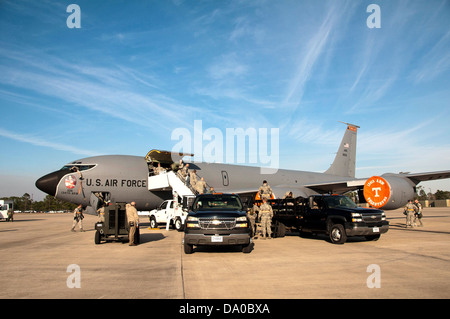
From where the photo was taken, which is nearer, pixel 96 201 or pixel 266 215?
pixel 266 215

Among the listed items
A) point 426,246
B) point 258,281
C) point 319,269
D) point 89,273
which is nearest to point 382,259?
point 319,269

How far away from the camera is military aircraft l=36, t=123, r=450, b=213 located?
19.5m

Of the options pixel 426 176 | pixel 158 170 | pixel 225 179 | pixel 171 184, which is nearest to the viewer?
pixel 426 176

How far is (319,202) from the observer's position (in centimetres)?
1492

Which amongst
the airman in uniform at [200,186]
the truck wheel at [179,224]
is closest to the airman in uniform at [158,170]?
the airman in uniform at [200,186]

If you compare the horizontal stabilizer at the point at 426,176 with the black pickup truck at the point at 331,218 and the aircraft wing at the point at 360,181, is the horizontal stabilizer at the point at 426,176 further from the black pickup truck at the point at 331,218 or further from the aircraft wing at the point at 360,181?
the black pickup truck at the point at 331,218

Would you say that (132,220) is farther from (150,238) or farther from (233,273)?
(233,273)

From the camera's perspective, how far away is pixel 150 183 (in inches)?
934

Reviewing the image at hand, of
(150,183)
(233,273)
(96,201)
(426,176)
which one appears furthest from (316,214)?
(96,201)

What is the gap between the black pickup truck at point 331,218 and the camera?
13117 millimetres

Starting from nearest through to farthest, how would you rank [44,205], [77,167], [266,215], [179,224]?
[266,215], [179,224], [77,167], [44,205]

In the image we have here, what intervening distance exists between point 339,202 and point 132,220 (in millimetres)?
8398
